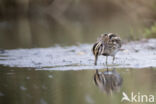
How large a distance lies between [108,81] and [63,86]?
2.69 feet

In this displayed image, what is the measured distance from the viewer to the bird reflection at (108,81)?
8.12m

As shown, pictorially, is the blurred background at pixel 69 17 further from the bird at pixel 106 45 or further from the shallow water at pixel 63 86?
the shallow water at pixel 63 86

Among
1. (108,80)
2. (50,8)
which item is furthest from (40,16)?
Result: (108,80)

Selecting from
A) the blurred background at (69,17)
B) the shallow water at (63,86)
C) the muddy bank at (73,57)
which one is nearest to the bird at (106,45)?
the muddy bank at (73,57)

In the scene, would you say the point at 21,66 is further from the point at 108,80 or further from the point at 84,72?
the point at 108,80

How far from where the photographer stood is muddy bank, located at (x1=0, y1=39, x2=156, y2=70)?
10.5 m

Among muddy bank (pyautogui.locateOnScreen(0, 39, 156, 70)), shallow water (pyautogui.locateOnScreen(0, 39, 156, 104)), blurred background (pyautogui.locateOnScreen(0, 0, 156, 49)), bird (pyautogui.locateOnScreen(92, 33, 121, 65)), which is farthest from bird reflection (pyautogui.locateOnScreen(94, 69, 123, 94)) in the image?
blurred background (pyautogui.locateOnScreen(0, 0, 156, 49))

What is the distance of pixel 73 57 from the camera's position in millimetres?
11789

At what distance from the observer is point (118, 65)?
412 inches

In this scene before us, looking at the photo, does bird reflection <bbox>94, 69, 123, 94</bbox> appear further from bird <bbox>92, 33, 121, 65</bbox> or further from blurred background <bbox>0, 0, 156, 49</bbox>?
→ blurred background <bbox>0, 0, 156, 49</bbox>

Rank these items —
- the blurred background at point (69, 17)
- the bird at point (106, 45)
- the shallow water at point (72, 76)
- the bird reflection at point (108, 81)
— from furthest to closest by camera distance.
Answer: the blurred background at point (69, 17) → the bird at point (106, 45) → the bird reflection at point (108, 81) → the shallow water at point (72, 76)

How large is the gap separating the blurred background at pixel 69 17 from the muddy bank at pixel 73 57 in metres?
4.28

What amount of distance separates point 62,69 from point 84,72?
0.57 m

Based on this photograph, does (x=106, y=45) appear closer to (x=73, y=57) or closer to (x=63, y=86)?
(x=73, y=57)
